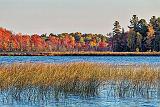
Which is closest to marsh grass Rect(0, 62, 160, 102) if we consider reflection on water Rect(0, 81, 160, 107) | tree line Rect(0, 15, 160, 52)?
reflection on water Rect(0, 81, 160, 107)

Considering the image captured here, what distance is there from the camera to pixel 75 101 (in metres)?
15.5

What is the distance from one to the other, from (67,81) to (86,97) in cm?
95

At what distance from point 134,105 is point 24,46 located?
107m

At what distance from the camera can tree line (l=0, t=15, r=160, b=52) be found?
8594cm

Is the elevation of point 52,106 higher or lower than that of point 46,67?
lower

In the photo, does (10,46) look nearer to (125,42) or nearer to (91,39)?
(125,42)

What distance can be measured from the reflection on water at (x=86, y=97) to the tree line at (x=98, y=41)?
224 ft

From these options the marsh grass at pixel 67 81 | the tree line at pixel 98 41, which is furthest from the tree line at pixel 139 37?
the marsh grass at pixel 67 81

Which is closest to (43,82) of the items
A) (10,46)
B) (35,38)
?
(10,46)

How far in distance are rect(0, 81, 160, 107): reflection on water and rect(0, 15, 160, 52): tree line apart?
68.2m

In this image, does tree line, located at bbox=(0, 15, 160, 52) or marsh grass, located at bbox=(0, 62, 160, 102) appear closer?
marsh grass, located at bbox=(0, 62, 160, 102)

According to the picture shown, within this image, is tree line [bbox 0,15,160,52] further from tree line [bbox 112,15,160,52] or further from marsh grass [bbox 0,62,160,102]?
marsh grass [bbox 0,62,160,102]

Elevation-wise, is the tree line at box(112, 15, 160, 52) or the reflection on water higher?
the tree line at box(112, 15, 160, 52)

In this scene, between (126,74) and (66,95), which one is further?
(126,74)
